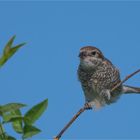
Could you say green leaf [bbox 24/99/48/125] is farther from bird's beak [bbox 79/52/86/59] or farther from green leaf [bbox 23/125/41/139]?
bird's beak [bbox 79/52/86/59]

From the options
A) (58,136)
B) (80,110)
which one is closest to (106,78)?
(80,110)

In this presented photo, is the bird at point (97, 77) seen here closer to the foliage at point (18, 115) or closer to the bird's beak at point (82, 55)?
the bird's beak at point (82, 55)

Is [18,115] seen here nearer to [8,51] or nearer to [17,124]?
[17,124]

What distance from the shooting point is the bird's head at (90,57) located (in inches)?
260

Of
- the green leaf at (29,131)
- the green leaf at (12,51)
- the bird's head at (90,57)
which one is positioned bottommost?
the bird's head at (90,57)

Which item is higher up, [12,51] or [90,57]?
[12,51]

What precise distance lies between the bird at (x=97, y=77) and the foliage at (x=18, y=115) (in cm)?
520

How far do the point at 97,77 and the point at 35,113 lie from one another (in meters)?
5.72

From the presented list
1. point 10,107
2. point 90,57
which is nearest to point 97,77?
point 90,57

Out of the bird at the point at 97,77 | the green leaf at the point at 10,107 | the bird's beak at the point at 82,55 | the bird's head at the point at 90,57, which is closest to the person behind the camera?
the green leaf at the point at 10,107

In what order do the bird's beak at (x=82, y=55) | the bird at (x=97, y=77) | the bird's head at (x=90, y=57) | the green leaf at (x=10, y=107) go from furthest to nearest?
the bird at (x=97, y=77), the bird's head at (x=90, y=57), the bird's beak at (x=82, y=55), the green leaf at (x=10, y=107)

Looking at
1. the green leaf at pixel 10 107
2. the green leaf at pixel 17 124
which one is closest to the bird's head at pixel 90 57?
the green leaf at pixel 17 124

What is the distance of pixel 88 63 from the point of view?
702cm

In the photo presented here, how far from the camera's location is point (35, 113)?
1.36 metres
